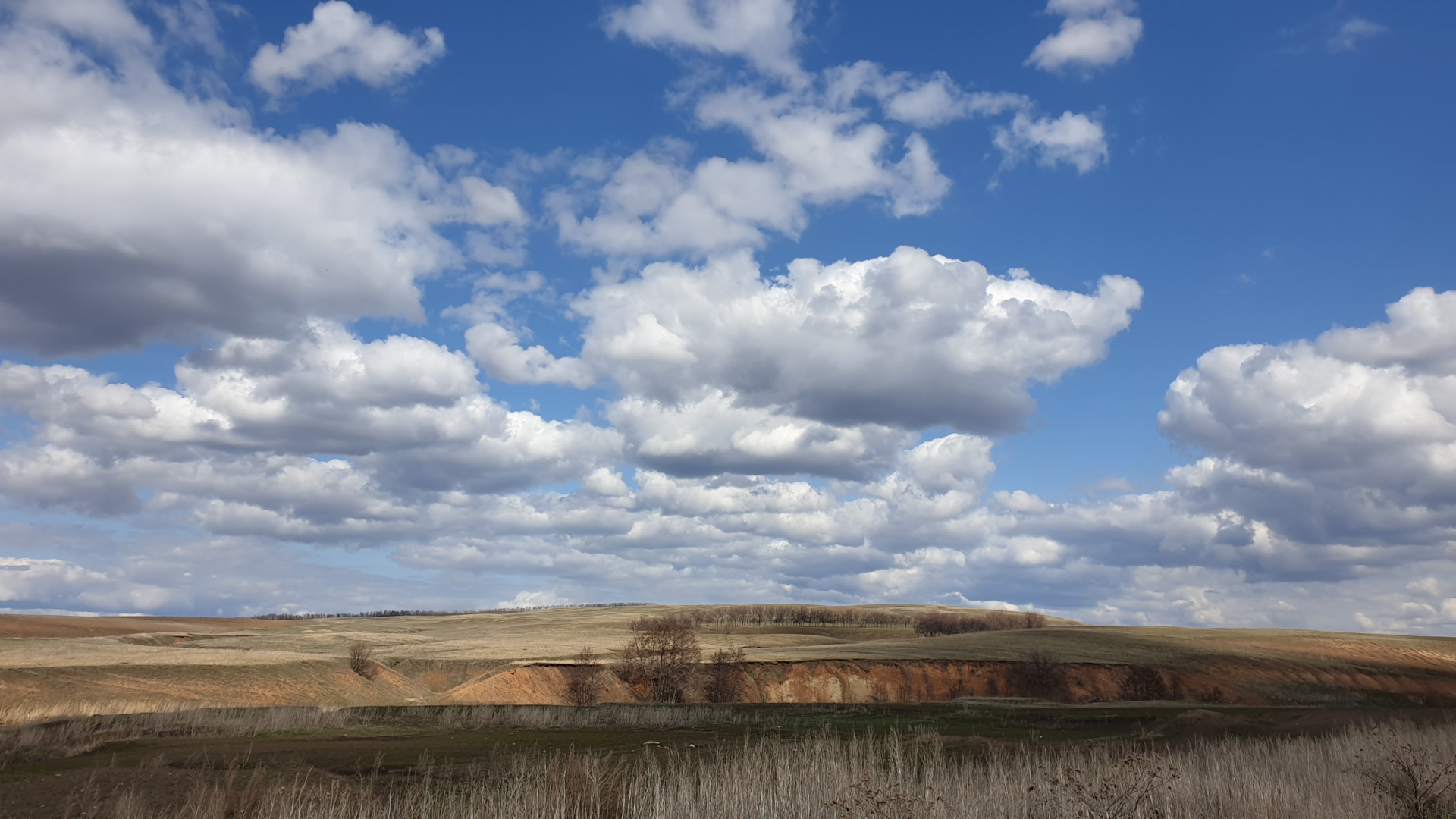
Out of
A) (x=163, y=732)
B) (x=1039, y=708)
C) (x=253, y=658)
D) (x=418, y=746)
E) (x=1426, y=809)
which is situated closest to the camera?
(x=1426, y=809)

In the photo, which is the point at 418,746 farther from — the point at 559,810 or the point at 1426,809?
the point at 1426,809

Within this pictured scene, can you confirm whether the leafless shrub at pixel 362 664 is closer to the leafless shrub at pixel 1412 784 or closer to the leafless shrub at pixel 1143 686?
the leafless shrub at pixel 1143 686

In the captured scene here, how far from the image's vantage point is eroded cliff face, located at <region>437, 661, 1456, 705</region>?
75562 mm

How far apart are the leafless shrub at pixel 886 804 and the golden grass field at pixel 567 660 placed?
3754cm

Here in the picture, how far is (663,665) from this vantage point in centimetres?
6738

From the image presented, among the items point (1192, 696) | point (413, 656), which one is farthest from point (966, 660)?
point (413, 656)

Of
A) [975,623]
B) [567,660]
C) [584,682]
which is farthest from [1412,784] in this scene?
[975,623]

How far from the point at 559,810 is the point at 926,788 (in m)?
5.64

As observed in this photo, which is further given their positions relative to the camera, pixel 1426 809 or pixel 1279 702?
pixel 1279 702

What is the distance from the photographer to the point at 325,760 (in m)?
23.8

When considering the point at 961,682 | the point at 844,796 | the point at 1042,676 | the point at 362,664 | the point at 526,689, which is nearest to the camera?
the point at 844,796

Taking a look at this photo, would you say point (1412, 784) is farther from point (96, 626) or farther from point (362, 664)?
point (96, 626)

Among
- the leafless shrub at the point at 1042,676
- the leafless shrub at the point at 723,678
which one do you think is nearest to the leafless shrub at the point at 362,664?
the leafless shrub at the point at 723,678

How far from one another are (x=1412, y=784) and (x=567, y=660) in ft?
212
